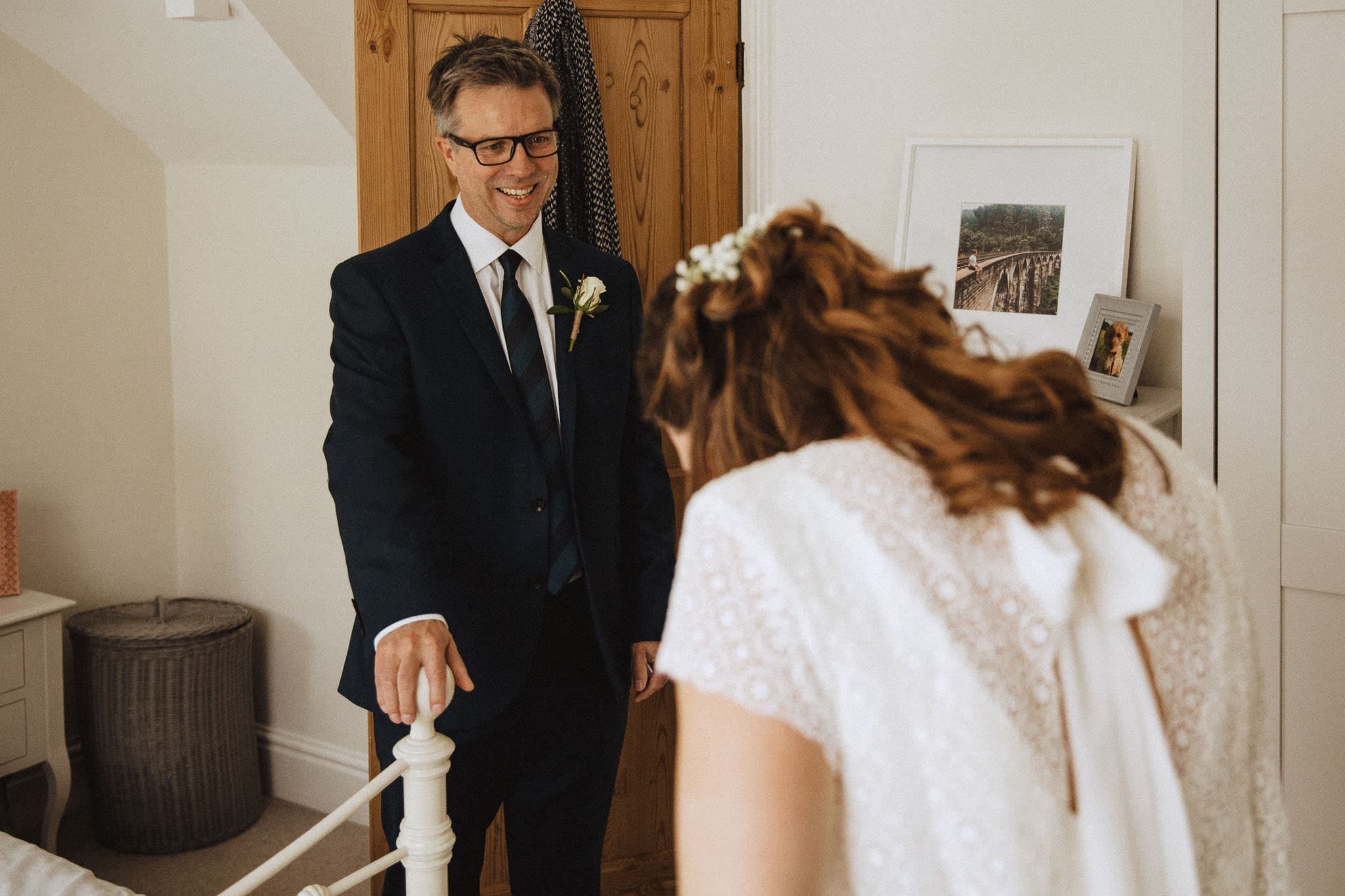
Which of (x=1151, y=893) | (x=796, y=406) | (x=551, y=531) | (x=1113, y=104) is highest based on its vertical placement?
(x=1113, y=104)

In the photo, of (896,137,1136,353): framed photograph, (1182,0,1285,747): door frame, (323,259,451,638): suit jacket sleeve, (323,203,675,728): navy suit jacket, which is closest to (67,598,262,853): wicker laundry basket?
(323,203,675,728): navy suit jacket

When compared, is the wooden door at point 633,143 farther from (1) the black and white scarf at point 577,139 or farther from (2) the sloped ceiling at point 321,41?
(2) the sloped ceiling at point 321,41

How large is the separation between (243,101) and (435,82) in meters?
1.33

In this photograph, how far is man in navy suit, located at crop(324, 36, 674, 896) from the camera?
182 centimetres

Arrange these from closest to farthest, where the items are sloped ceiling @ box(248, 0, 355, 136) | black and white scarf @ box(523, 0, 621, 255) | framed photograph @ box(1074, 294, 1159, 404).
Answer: framed photograph @ box(1074, 294, 1159, 404) < black and white scarf @ box(523, 0, 621, 255) < sloped ceiling @ box(248, 0, 355, 136)

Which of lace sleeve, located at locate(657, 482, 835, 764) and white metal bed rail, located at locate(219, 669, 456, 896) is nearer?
lace sleeve, located at locate(657, 482, 835, 764)

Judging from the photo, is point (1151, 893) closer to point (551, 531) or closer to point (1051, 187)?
point (551, 531)

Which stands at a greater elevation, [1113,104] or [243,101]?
[243,101]

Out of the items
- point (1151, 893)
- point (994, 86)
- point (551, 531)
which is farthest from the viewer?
point (994, 86)

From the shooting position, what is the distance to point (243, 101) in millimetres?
3047

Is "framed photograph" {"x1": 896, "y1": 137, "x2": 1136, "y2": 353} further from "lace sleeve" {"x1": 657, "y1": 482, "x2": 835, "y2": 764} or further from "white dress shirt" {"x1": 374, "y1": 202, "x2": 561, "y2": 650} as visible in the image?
"lace sleeve" {"x1": 657, "y1": 482, "x2": 835, "y2": 764}

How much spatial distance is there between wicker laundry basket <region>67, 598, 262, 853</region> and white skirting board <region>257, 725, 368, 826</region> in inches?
9.0

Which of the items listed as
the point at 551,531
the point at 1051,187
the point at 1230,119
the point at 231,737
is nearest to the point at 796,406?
the point at 551,531

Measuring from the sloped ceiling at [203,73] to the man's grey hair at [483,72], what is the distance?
3.41 ft
